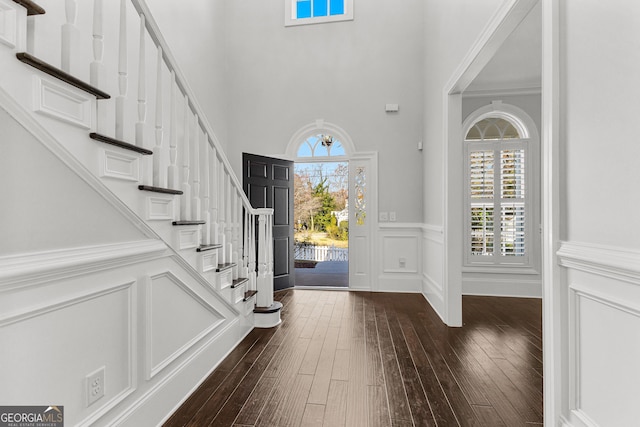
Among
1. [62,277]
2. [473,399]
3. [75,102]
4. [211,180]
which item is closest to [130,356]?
[62,277]

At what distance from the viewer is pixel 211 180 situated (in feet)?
8.24

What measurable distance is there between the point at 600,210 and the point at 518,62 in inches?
128

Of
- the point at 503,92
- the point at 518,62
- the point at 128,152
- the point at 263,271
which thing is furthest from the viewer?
the point at 503,92


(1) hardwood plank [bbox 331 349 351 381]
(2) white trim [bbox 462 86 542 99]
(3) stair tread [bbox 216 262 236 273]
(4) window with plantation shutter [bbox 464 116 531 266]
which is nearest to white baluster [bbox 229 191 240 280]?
(3) stair tread [bbox 216 262 236 273]

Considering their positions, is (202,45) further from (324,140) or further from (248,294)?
(248,294)

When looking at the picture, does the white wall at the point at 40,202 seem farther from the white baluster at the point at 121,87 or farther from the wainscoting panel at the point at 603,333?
the wainscoting panel at the point at 603,333

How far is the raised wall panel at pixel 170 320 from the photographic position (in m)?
1.68

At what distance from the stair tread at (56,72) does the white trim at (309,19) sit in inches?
176

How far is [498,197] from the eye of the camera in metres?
4.44

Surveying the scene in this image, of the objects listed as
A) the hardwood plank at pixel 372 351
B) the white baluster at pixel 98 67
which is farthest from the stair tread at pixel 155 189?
the hardwood plank at pixel 372 351

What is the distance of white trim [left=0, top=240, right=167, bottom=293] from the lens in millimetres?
1008

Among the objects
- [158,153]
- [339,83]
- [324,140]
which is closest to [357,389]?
[158,153]

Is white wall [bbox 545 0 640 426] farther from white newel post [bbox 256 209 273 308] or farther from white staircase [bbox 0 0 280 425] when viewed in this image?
white newel post [bbox 256 209 273 308]

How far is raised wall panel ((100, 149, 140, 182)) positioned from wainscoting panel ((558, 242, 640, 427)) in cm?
194
